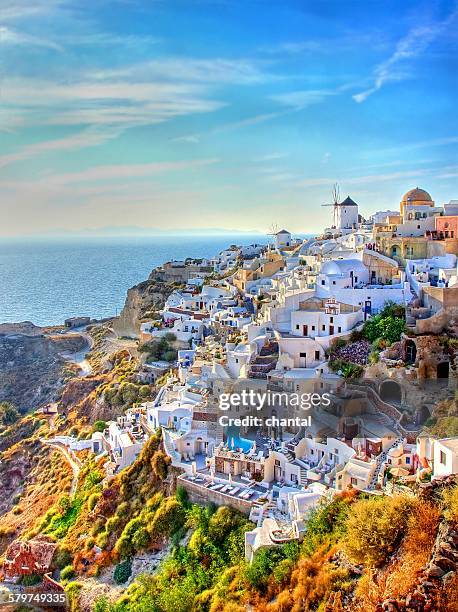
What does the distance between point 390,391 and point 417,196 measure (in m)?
14.3

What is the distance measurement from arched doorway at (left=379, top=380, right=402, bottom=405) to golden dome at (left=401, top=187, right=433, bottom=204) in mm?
13859

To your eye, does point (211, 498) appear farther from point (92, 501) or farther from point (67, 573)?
point (92, 501)

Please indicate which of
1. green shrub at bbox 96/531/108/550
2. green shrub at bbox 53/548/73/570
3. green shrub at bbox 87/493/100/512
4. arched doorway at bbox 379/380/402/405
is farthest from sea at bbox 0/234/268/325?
arched doorway at bbox 379/380/402/405

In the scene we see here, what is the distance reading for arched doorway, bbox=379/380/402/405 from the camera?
55.5 feet

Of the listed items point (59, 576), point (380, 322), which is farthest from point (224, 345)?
point (59, 576)

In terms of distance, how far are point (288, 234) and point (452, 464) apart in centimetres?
2720

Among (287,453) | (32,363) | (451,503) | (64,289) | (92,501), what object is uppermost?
(64,289)

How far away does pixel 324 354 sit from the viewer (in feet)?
62.6

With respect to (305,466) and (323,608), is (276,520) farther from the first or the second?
(323,608)

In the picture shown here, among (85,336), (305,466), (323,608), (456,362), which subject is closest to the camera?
(323,608)

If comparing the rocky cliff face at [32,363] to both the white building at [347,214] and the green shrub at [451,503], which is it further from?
the green shrub at [451,503]

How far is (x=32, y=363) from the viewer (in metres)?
41.3

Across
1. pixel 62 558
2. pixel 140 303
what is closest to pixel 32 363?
pixel 140 303

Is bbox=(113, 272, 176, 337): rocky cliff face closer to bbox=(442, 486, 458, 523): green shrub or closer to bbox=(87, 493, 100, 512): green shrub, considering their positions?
bbox=(87, 493, 100, 512): green shrub
